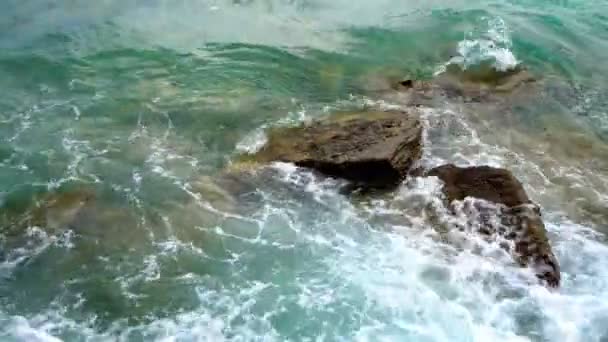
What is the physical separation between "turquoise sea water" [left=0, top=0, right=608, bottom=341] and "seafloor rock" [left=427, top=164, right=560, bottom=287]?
298 mm

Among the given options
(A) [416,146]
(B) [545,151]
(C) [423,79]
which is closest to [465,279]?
(A) [416,146]

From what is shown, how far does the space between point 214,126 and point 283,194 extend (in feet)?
8.47

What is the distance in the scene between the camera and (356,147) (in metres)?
11.4

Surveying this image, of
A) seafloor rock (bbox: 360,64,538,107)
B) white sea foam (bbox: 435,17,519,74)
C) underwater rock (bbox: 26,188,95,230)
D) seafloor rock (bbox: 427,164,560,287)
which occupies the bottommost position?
underwater rock (bbox: 26,188,95,230)

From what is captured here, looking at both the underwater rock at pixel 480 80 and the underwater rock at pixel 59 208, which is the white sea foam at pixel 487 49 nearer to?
the underwater rock at pixel 480 80

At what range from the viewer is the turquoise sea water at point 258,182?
898cm

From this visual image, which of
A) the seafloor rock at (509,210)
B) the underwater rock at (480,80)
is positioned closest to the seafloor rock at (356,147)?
the seafloor rock at (509,210)

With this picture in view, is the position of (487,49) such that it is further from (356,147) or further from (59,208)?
(59,208)

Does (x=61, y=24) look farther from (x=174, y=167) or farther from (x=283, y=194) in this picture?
(x=283, y=194)

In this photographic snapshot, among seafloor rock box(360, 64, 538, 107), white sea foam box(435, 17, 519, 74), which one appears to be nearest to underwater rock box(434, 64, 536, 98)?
seafloor rock box(360, 64, 538, 107)

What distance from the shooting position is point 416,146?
468 inches

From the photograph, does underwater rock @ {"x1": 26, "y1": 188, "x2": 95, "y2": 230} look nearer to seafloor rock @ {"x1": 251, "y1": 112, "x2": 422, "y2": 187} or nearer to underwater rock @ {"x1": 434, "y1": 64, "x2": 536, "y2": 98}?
seafloor rock @ {"x1": 251, "y1": 112, "x2": 422, "y2": 187}

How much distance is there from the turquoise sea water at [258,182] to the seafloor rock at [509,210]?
298 millimetres

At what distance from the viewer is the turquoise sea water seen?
353 inches
